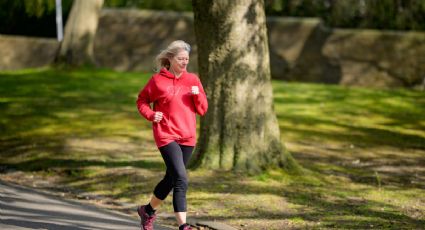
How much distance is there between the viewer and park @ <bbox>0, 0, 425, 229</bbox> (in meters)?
9.71

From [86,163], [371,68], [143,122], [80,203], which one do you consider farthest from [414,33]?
[80,203]

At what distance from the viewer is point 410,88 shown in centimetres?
2442

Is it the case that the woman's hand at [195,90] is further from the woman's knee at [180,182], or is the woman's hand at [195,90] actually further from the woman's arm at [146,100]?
the woman's knee at [180,182]

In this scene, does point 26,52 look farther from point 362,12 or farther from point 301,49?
point 362,12

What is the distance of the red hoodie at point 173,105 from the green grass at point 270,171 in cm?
154

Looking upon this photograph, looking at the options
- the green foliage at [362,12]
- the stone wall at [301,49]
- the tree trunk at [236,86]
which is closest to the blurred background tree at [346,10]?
the green foliage at [362,12]

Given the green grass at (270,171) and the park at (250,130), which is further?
the park at (250,130)

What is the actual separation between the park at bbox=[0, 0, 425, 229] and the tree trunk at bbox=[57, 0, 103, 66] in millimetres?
31

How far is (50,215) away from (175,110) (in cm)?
211

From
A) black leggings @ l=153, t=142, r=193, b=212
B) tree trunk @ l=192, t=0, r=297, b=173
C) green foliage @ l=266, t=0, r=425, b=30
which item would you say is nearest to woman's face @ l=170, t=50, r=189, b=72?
black leggings @ l=153, t=142, r=193, b=212

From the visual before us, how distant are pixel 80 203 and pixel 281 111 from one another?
917cm

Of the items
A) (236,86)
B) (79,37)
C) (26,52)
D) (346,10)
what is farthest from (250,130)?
(26,52)

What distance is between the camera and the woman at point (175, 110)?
755cm

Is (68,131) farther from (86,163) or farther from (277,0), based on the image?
(277,0)
